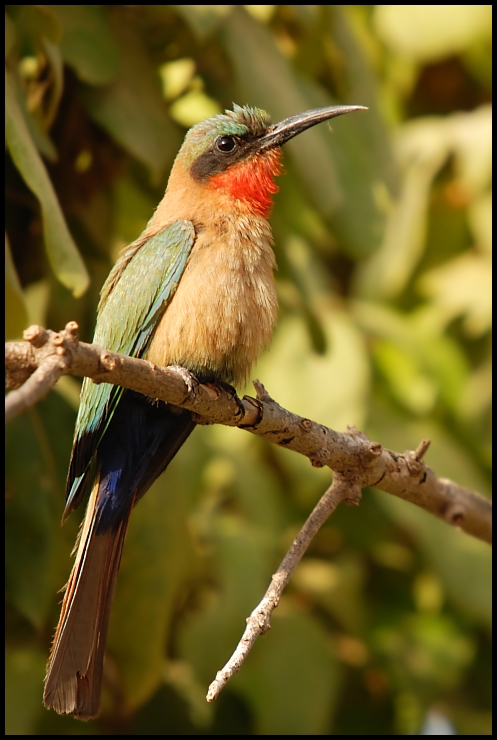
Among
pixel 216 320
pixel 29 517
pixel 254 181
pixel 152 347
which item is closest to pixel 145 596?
pixel 29 517

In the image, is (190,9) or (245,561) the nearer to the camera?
(190,9)

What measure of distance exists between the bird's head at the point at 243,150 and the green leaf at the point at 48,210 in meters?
0.80

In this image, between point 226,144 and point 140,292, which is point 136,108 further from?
point 140,292

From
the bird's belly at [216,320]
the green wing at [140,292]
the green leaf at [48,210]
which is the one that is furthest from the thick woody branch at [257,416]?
the green leaf at [48,210]

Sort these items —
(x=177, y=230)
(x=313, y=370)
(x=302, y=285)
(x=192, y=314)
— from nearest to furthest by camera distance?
(x=192, y=314) < (x=177, y=230) < (x=302, y=285) < (x=313, y=370)

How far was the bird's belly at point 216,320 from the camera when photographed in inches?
110

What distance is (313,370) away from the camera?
377 centimetres

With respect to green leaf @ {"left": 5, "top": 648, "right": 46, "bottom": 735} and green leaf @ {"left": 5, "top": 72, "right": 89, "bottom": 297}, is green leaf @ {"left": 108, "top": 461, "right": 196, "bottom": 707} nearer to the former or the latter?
green leaf @ {"left": 5, "top": 648, "right": 46, "bottom": 735}

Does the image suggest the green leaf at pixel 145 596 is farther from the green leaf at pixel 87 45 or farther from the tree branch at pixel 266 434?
the green leaf at pixel 87 45

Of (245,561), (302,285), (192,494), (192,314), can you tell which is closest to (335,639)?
(245,561)

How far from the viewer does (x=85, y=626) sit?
255cm

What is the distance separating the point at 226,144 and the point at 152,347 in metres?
0.87

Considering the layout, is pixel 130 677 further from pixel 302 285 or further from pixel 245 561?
pixel 302 285

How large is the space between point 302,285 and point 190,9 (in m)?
0.93
